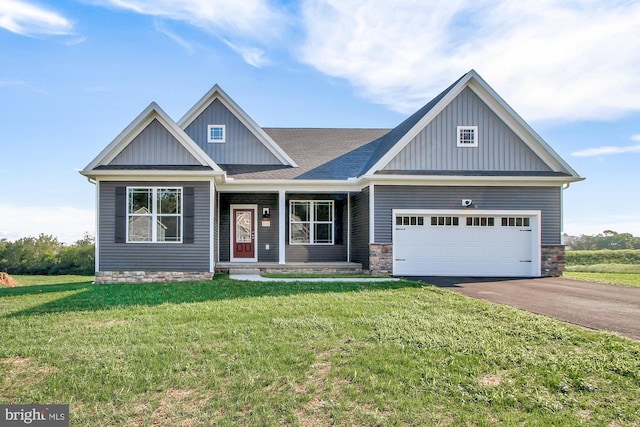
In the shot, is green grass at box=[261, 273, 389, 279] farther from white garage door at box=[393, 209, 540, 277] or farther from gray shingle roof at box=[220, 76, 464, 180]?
gray shingle roof at box=[220, 76, 464, 180]

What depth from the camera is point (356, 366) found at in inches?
193

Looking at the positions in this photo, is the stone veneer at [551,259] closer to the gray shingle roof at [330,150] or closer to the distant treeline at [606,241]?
the gray shingle roof at [330,150]

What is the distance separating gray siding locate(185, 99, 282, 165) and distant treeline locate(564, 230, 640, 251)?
22827mm

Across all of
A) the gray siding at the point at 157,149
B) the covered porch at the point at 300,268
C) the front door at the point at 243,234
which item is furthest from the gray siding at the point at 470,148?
the gray siding at the point at 157,149

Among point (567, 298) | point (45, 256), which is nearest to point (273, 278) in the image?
point (567, 298)

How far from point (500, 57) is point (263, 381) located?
485 inches

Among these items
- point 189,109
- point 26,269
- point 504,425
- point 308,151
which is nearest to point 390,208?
point 308,151

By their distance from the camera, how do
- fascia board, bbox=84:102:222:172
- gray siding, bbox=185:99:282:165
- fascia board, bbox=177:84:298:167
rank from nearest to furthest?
fascia board, bbox=84:102:222:172 → fascia board, bbox=177:84:298:167 → gray siding, bbox=185:99:282:165

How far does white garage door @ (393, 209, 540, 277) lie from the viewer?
13797 millimetres

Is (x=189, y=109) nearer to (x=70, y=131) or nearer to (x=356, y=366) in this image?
(x=70, y=131)

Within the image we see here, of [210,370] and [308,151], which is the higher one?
[308,151]

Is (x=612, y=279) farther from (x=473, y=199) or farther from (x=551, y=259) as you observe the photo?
(x=473, y=199)

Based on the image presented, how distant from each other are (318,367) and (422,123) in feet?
34.4

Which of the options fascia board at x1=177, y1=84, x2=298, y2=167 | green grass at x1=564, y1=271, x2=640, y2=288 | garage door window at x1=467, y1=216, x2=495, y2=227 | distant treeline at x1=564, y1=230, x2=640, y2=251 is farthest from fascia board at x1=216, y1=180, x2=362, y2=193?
distant treeline at x1=564, y1=230, x2=640, y2=251
